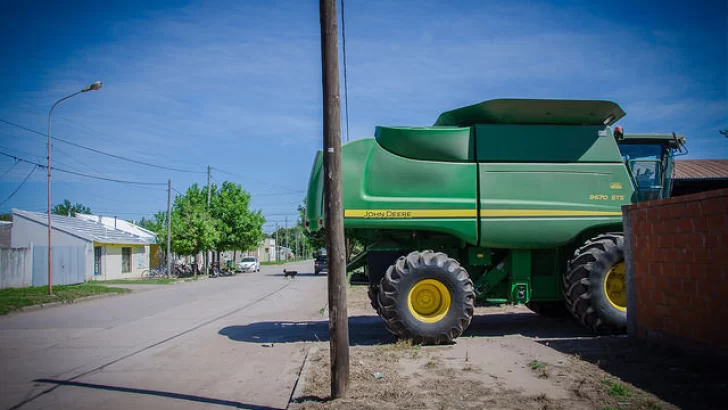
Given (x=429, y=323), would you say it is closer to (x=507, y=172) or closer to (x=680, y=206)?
Result: (x=507, y=172)

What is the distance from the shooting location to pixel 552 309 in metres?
11.2

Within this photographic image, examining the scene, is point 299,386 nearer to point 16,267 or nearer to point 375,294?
point 375,294

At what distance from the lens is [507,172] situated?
8.89 m

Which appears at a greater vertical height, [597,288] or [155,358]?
[597,288]

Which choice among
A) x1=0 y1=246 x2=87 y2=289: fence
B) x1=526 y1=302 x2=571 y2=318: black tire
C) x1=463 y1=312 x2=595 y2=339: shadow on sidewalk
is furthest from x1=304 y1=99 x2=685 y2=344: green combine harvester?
x1=0 y1=246 x2=87 y2=289: fence

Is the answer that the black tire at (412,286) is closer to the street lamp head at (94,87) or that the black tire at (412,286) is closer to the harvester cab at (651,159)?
the harvester cab at (651,159)

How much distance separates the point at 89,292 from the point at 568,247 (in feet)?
63.7

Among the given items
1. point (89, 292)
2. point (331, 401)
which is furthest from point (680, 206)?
point (89, 292)

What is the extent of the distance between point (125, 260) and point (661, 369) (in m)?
44.7

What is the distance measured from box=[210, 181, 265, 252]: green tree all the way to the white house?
21.6ft

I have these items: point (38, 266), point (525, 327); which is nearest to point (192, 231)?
point (38, 266)

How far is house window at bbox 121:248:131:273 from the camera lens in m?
43.5

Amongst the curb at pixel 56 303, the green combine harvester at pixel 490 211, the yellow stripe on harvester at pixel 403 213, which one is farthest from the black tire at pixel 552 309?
the curb at pixel 56 303

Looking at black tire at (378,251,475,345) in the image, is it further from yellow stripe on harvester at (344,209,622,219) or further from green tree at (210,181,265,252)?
green tree at (210,181,265,252)
